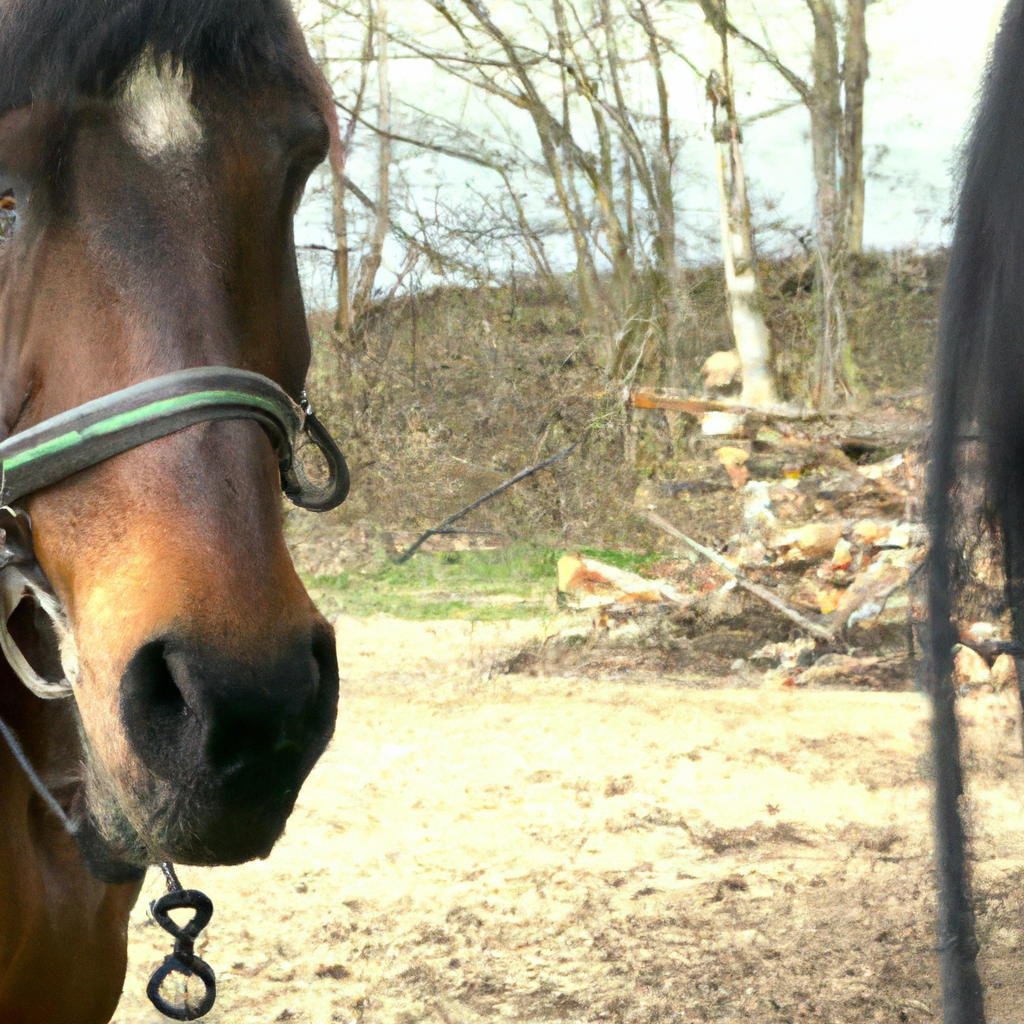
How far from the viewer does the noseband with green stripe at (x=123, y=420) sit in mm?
1207

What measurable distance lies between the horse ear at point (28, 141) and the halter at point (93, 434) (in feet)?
1.19

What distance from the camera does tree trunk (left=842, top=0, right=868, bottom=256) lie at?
10828 millimetres

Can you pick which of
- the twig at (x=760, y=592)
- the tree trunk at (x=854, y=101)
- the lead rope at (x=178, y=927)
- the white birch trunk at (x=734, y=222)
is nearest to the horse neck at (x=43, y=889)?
the lead rope at (x=178, y=927)

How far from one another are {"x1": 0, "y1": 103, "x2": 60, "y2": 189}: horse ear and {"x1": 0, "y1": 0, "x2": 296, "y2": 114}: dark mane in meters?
0.02

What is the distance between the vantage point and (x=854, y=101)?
11.0 metres

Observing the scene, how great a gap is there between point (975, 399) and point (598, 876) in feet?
10.6

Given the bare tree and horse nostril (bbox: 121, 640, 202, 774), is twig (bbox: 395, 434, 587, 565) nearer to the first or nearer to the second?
the bare tree

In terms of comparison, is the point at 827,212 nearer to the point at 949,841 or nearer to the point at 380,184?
the point at 380,184

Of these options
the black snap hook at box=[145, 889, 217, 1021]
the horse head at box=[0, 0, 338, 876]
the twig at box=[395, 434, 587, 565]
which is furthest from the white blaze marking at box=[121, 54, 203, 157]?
the twig at box=[395, 434, 587, 565]

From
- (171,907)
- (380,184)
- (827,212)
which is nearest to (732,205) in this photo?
(827,212)

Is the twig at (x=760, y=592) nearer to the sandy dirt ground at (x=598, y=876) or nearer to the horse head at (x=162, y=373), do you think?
the sandy dirt ground at (x=598, y=876)

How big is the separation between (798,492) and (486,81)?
6.20 metres

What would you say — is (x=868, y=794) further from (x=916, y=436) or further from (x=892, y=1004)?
(x=916, y=436)

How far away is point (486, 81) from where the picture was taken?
10.6m
